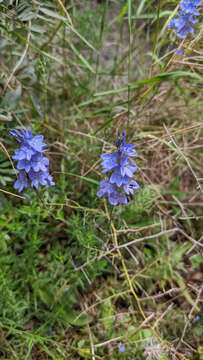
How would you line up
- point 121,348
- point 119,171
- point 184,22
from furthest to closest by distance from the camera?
point 184,22, point 121,348, point 119,171

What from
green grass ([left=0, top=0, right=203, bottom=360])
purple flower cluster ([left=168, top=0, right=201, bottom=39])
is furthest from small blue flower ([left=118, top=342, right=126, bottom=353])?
purple flower cluster ([left=168, top=0, right=201, bottom=39])

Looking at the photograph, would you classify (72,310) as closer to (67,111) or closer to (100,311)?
(100,311)

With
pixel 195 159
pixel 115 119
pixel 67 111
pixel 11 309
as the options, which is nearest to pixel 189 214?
pixel 195 159

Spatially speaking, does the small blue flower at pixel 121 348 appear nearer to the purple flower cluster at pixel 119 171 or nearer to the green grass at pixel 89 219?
the green grass at pixel 89 219

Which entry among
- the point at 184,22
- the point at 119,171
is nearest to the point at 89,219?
the point at 119,171

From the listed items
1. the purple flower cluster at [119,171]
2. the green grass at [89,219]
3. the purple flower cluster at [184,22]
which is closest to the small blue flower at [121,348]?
the green grass at [89,219]

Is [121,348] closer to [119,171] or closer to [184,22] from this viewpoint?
[119,171]

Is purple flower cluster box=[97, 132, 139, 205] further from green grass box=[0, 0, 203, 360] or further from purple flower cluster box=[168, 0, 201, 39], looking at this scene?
purple flower cluster box=[168, 0, 201, 39]
